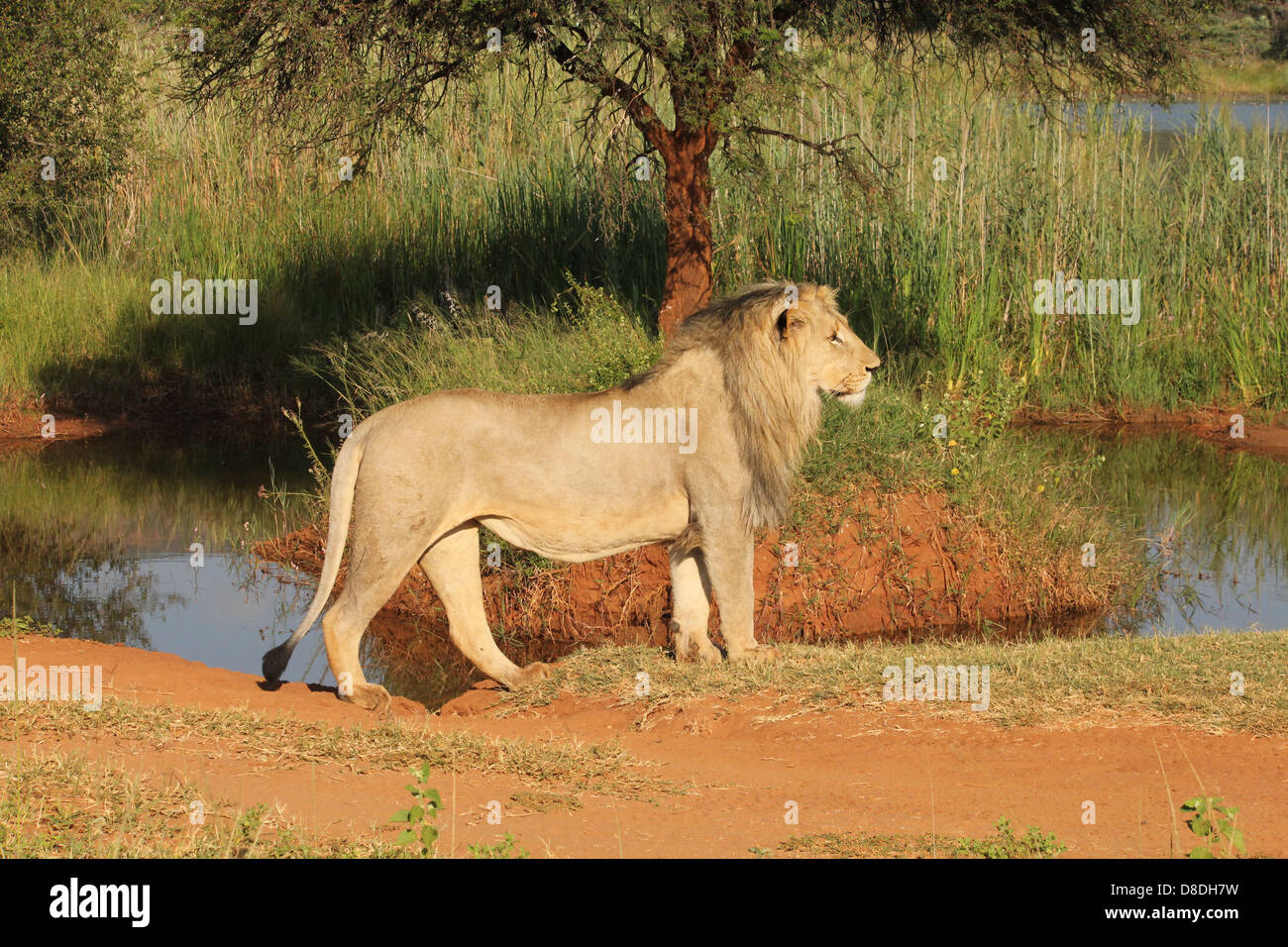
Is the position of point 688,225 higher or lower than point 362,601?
higher

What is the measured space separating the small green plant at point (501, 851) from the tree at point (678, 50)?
6.88 meters

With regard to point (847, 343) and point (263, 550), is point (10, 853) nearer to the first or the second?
point (847, 343)

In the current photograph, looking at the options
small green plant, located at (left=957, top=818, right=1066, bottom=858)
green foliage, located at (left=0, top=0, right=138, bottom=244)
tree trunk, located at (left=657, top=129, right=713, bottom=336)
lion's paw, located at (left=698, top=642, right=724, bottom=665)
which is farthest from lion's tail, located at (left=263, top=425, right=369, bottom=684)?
green foliage, located at (left=0, top=0, right=138, bottom=244)

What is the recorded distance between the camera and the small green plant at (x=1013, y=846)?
204 inches

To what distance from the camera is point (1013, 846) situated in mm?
5238

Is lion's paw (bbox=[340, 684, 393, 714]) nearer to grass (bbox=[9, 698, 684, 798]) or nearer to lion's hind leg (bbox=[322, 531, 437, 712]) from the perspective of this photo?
lion's hind leg (bbox=[322, 531, 437, 712])

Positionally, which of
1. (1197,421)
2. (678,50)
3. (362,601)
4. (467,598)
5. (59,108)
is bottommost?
(467,598)

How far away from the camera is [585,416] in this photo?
779 cm

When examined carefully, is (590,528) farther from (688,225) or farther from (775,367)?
(688,225)

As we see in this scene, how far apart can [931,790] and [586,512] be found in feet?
7.99

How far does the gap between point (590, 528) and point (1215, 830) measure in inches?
138

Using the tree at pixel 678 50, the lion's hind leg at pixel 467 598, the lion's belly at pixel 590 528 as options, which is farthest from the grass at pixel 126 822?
the tree at pixel 678 50

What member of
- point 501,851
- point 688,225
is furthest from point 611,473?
point 688,225
